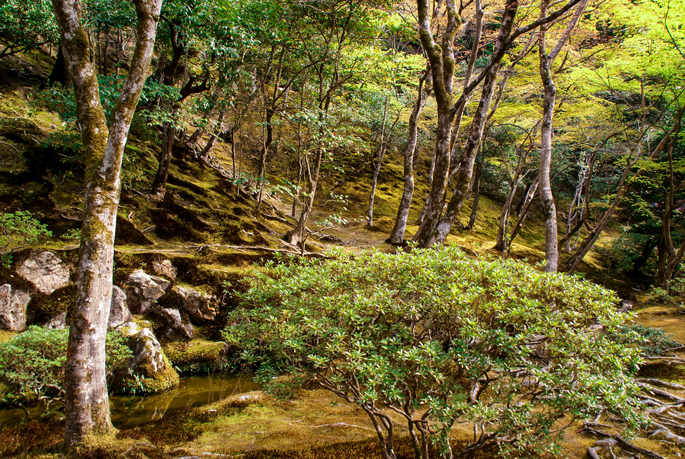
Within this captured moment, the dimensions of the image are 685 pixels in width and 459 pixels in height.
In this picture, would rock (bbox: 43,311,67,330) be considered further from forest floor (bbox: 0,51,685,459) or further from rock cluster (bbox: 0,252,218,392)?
forest floor (bbox: 0,51,685,459)

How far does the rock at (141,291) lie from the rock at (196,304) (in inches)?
18.0

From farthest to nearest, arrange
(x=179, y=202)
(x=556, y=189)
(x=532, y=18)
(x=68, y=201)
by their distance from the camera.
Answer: (x=556, y=189)
(x=532, y=18)
(x=179, y=202)
(x=68, y=201)

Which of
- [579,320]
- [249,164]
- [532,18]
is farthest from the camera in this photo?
[249,164]

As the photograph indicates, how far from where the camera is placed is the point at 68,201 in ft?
29.4

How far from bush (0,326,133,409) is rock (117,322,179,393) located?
684 mm

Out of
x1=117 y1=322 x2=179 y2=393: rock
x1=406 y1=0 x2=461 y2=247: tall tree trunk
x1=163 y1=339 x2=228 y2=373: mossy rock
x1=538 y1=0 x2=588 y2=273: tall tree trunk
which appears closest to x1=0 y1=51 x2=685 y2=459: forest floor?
x1=163 y1=339 x2=228 y2=373: mossy rock

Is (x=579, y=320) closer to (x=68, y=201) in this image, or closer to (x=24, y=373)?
(x=24, y=373)

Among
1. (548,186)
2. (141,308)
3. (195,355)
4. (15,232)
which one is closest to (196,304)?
(141,308)

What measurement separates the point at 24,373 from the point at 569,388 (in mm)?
6955

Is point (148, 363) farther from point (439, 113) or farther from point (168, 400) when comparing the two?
point (439, 113)

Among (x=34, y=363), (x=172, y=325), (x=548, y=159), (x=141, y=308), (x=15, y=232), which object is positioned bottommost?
(x=172, y=325)

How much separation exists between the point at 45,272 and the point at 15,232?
98 centimetres

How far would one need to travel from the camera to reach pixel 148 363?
6500 mm

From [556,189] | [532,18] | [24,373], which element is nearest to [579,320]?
[24,373]
